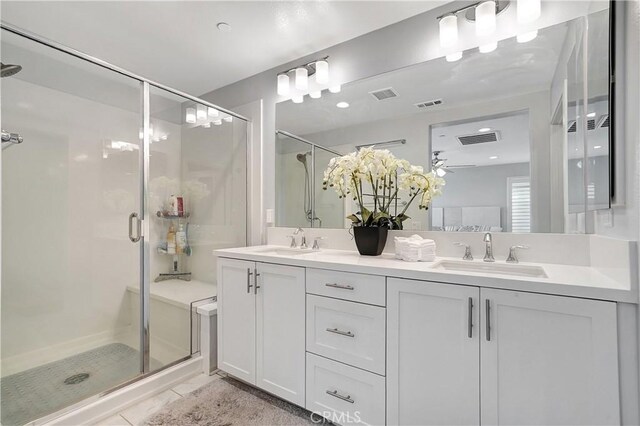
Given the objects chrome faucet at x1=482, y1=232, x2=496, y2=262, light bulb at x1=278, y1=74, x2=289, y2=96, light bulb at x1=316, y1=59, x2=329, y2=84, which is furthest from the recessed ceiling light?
chrome faucet at x1=482, y1=232, x2=496, y2=262

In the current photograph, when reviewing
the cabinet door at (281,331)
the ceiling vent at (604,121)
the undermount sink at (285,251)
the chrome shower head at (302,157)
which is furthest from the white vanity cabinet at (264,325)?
the ceiling vent at (604,121)

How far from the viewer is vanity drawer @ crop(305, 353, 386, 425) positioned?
4.22 ft

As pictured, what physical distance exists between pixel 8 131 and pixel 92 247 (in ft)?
3.00

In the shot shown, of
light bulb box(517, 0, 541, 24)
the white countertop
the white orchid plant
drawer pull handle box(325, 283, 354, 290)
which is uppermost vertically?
light bulb box(517, 0, 541, 24)

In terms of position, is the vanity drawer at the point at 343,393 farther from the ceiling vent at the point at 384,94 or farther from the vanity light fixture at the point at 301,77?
the vanity light fixture at the point at 301,77

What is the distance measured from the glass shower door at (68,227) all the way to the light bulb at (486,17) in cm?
207

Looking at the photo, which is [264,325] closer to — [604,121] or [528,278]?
[528,278]

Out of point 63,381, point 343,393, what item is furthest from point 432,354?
point 63,381

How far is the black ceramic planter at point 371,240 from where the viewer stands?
5.57ft

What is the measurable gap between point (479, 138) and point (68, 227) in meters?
2.86

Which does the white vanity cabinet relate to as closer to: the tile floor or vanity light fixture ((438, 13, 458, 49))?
the tile floor

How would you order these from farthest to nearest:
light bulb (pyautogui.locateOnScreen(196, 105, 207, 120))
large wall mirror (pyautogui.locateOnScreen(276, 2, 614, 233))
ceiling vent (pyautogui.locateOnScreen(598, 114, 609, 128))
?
1. light bulb (pyautogui.locateOnScreen(196, 105, 207, 120))
2. large wall mirror (pyautogui.locateOnScreen(276, 2, 614, 233))
3. ceiling vent (pyautogui.locateOnScreen(598, 114, 609, 128))

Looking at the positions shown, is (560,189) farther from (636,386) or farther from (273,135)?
(273,135)

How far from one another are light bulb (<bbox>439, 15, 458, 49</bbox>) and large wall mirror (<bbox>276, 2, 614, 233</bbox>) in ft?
0.31
